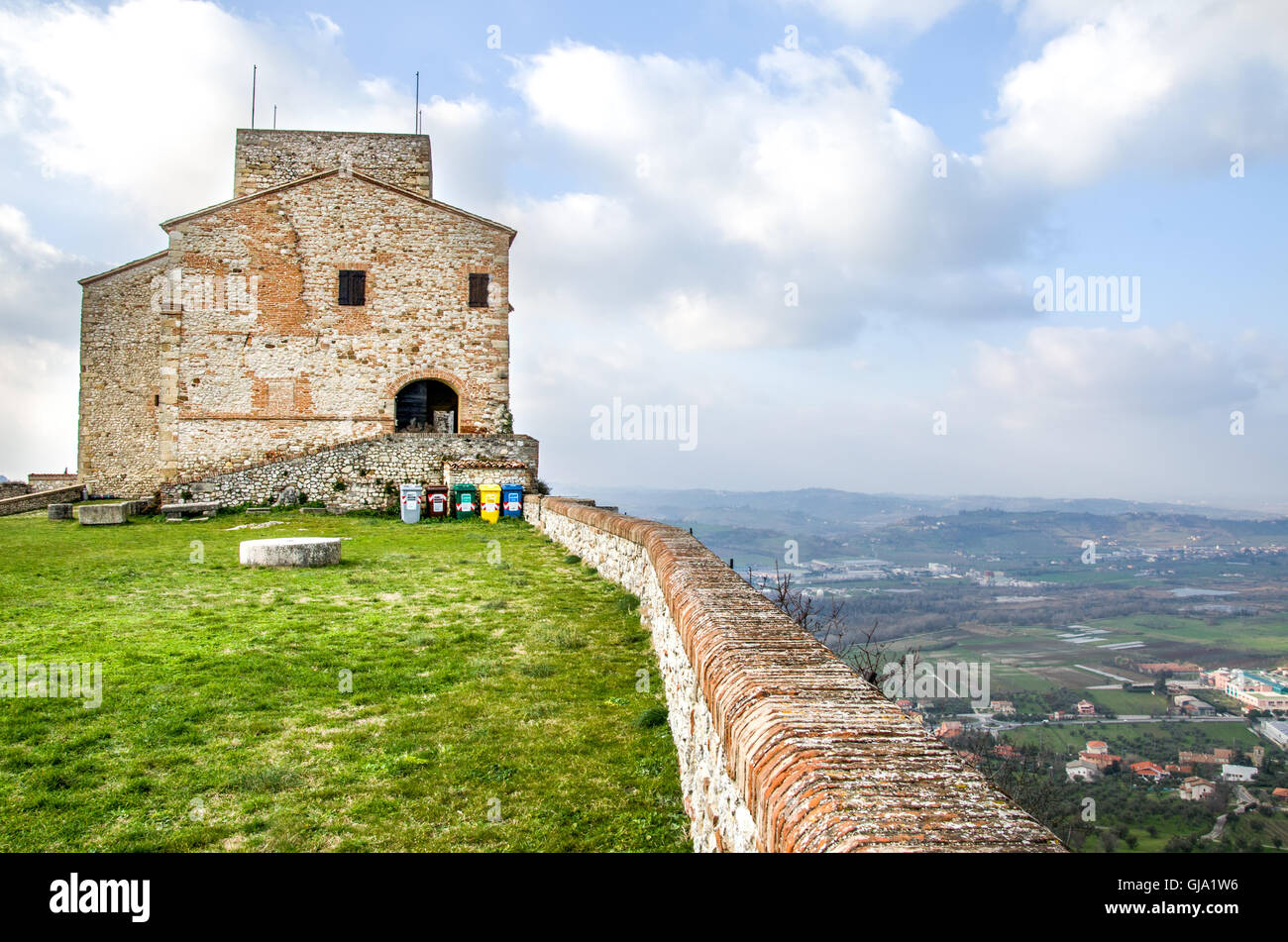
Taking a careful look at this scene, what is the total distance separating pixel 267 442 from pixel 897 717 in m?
26.1

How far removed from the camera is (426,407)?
26875 mm

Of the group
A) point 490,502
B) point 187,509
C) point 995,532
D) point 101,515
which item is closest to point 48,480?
point 187,509

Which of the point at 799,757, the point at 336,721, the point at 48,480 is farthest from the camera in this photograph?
the point at 48,480

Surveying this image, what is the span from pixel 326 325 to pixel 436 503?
8391mm

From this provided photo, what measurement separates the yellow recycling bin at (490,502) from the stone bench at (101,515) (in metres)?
9.55

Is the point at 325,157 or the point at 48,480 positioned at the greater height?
the point at 325,157

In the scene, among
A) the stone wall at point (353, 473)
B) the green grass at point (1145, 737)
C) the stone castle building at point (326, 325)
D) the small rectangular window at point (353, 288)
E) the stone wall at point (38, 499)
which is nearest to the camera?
the green grass at point (1145, 737)

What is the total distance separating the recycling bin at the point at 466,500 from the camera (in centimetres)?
2153

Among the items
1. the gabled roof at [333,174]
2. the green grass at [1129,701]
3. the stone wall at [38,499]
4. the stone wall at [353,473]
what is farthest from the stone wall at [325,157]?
the green grass at [1129,701]

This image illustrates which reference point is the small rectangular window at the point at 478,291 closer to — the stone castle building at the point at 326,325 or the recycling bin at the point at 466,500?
the stone castle building at the point at 326,325

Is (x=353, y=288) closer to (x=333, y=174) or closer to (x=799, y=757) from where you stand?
(x=333, y=174)
